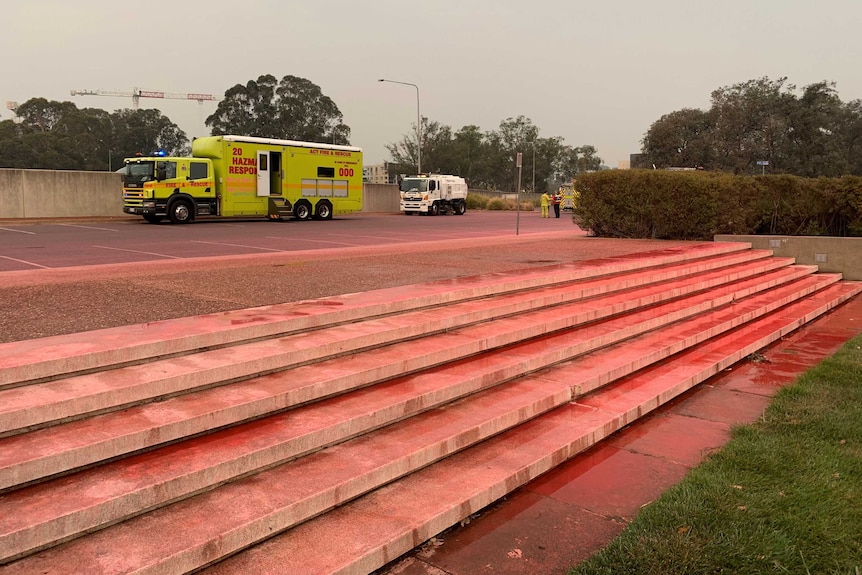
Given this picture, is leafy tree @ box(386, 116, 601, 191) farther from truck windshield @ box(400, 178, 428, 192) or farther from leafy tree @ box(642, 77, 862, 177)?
truck windshield @ box(400, 178, 428, 192)

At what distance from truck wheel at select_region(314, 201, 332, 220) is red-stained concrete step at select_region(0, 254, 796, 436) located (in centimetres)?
2238

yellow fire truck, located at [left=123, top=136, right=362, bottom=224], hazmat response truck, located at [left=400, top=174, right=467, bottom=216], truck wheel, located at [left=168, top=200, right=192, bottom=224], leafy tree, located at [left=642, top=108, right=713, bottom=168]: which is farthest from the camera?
leafy tree, located at [left=642, top=108, right=713, bottom=168]

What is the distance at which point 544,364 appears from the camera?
5.56 metres

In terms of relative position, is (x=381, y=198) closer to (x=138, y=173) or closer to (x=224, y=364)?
(x=138, y=173)

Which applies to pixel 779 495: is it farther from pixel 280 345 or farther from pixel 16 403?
pixel 16 403

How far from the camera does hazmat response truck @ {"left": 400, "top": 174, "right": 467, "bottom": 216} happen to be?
3738cm

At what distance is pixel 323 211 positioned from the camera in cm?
2877

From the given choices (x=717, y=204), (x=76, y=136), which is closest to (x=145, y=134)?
(x=76, y=136)

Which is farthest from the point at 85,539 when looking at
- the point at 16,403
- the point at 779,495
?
the point at 779,495

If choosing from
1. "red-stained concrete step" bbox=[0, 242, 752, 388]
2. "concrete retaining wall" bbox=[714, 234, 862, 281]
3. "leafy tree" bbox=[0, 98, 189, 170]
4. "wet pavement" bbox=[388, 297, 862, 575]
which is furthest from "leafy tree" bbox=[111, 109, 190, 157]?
"wet pavement" bbox=[388, 297, 862, 575]

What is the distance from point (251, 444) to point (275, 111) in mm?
93723

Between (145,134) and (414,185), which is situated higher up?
(145,134)

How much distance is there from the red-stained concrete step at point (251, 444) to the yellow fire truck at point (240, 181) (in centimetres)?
2073

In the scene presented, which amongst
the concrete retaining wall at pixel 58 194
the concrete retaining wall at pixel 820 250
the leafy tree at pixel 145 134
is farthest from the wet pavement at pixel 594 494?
the leafy tree at pixel 145 134
